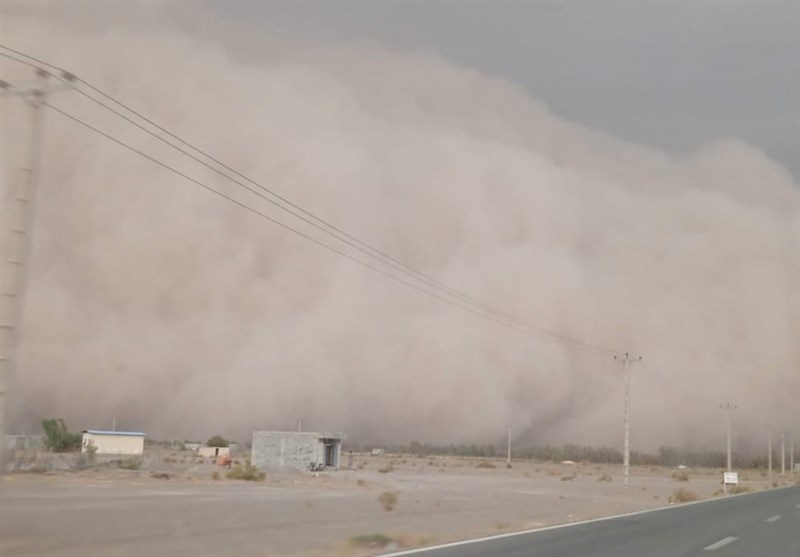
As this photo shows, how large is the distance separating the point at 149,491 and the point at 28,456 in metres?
18.1

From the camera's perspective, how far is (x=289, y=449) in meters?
56.6

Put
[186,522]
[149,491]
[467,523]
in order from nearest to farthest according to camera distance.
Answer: [186,522]
[467,523]
[149,491]

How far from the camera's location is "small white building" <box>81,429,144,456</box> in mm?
68056

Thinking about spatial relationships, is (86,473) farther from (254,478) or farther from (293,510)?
(293,510)

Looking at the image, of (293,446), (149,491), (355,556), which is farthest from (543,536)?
(293,446)

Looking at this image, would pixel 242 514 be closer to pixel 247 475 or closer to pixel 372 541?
pixel 372 541

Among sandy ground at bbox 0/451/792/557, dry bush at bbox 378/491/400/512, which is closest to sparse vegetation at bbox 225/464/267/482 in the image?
sandy ground at bbox 0/451/792/557

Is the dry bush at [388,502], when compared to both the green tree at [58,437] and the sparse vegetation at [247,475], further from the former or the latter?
the green tree at [58,437]

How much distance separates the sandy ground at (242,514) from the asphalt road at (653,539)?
147cm

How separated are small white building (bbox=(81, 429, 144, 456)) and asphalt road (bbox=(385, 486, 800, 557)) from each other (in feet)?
167

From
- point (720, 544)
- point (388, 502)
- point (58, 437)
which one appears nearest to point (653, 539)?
point (720, 544)

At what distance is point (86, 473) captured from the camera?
4062 centimetres

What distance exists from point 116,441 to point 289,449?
68.9ft

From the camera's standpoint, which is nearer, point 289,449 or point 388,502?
point 388,502
